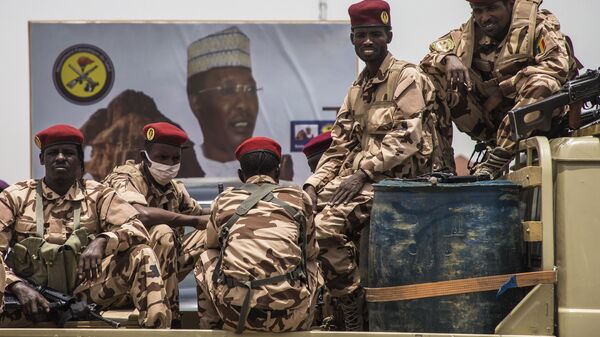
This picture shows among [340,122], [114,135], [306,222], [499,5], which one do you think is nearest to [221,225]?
[306,222]

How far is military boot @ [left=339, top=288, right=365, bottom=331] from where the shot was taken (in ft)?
20.2

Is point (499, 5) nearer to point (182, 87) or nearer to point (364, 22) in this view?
point (364, 22)

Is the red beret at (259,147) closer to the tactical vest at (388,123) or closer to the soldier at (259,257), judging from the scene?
the soldier at (259,257)

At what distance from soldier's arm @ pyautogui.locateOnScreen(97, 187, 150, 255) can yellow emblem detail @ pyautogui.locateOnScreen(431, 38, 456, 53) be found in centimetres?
196

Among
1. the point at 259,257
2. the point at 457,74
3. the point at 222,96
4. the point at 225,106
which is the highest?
the point at 222,96

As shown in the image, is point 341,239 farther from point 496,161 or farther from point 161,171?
point 161,171

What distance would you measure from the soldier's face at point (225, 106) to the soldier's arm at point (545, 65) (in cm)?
806

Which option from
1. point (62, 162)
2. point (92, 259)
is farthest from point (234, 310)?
point (62, 162)

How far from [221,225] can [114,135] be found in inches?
328

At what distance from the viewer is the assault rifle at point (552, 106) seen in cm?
538

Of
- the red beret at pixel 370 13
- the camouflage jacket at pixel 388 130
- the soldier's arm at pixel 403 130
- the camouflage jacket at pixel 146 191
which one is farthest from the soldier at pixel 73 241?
the red beret at pixel 370 13

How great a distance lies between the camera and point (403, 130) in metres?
6.18

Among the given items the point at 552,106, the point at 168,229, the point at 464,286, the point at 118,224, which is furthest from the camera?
the point at 168,229

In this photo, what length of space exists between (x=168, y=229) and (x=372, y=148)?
1.28 metres
